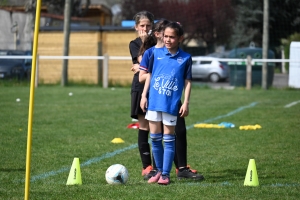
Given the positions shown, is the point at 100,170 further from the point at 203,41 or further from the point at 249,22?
the point at 203,41

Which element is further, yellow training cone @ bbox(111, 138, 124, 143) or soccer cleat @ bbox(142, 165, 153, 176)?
yellow training cone @ bbox(111, 138, 124, 143)

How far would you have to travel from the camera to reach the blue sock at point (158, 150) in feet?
20.7

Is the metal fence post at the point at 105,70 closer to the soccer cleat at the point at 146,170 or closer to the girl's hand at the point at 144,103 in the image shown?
the soccer cleat at the point at 146,170

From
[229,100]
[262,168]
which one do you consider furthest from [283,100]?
[262,168]

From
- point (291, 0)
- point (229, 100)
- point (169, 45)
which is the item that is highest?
point (291, 0)

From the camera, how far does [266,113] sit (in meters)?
13.7

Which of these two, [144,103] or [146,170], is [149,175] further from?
[144,103]

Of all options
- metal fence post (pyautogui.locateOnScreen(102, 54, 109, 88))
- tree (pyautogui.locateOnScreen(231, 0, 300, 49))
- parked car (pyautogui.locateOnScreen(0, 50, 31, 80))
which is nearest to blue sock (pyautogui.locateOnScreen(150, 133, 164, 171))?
metal fence post (pyautogui.locateOnScreen(102, 54, 109, 88))

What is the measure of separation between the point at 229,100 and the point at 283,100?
151 centimetres

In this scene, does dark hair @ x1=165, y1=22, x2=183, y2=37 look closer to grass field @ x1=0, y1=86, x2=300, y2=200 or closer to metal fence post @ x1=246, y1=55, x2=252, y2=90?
grass field @ x1=0, y1=86, x2=300, y2=200

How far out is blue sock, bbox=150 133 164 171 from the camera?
6.31 m

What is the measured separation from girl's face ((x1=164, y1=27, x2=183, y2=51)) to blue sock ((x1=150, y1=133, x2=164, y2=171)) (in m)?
0.92

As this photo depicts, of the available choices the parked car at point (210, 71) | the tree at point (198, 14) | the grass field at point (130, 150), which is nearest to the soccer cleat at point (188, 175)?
the grass field at point (130, 150)

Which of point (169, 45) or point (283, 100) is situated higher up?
point (169, 45)
